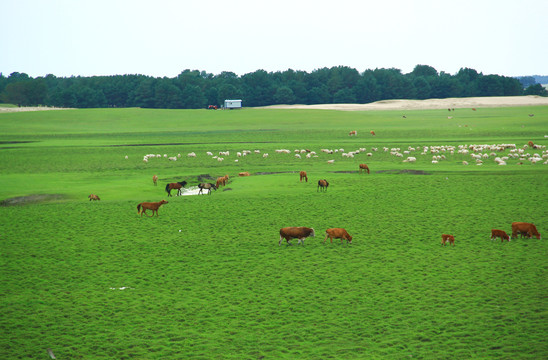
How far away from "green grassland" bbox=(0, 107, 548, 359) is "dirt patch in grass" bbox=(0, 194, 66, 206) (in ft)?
0.60

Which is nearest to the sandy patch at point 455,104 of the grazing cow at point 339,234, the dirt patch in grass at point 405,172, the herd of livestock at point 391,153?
the herd of livestock at point 391,153

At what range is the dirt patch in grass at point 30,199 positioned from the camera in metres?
35.9

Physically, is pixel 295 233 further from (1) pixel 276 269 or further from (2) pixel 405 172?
(2) pixel 405 172

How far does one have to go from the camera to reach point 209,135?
94875 mm

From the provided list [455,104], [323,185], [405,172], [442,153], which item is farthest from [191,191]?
[455,104]

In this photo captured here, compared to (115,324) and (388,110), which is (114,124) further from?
(115,324)

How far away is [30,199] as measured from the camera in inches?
1442

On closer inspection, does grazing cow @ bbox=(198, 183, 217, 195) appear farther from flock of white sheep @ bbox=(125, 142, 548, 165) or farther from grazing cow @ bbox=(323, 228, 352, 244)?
flock of white sheep @ bbox=(125, 142, 548, 165)

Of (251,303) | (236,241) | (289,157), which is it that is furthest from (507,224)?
(289,157)

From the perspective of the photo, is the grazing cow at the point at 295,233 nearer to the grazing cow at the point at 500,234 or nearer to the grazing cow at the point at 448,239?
the grazing cow at the point at 448,239

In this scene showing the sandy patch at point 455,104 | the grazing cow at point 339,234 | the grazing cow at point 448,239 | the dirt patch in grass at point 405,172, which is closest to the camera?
the grazing cow at point 448,239

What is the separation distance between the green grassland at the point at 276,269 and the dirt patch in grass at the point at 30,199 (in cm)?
18

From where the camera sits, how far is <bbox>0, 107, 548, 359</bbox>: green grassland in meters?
14.4

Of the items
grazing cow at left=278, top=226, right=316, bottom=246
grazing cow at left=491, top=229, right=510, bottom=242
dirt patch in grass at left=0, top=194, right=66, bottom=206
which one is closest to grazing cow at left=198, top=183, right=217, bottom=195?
dirt patch in grass at left=0, top=194, right=66, bottom=206
